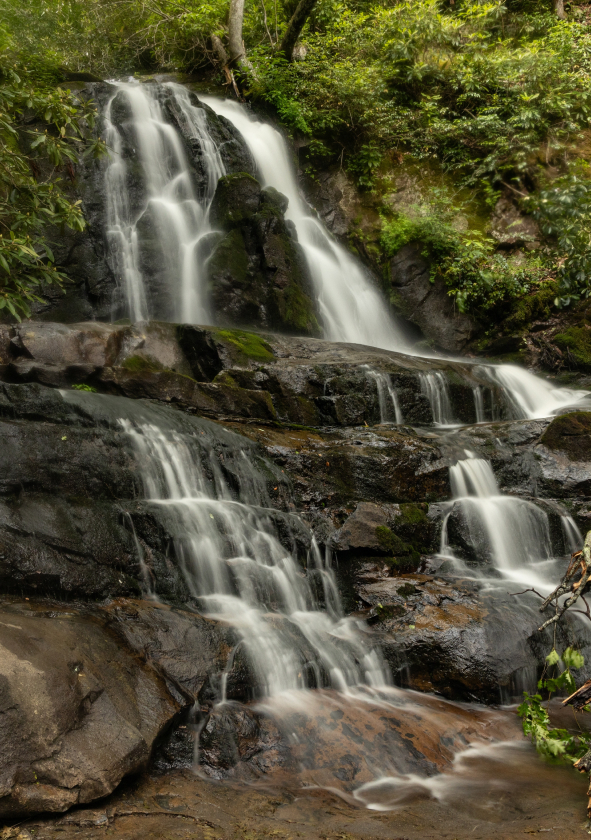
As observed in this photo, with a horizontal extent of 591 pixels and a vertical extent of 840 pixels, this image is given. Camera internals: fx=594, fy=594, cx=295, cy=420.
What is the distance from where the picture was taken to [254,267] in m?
11.9

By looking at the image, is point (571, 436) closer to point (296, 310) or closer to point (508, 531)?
point (508, 531)

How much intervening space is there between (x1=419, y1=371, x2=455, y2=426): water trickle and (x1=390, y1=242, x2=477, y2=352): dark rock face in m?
4.26

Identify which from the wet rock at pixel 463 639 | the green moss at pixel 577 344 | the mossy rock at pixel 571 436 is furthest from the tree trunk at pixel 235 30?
the wet rock at pixel 463 639

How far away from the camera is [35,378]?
23.8 feet

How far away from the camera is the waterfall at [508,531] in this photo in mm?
7008

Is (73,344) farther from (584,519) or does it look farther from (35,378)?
(584,519)

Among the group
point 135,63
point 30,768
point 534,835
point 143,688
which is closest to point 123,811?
point 30,768

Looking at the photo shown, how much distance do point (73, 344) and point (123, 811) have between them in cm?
622

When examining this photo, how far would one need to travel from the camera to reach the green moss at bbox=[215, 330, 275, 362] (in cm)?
920

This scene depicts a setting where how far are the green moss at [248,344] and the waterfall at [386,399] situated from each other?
1.65 m

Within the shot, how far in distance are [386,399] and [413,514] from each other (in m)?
2.94

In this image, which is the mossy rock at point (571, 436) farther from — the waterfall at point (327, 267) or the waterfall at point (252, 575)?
the waterfall at point (327, 267)

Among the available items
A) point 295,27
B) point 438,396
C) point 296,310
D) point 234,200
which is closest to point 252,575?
point 438,396

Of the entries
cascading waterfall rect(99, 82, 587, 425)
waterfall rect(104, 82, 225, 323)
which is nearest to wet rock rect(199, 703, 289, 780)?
cascading waterfall rect(99, 82, 587, 425)
